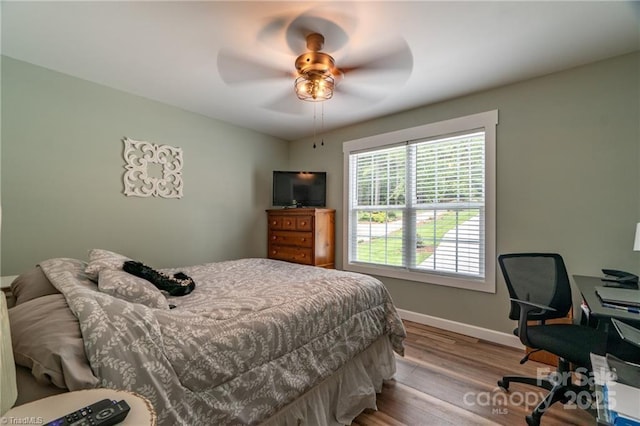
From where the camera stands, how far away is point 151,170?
299cm

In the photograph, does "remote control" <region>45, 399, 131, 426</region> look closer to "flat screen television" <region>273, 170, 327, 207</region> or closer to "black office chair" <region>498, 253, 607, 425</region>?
"black office chair" <region>498, 253, 607, 425</region>

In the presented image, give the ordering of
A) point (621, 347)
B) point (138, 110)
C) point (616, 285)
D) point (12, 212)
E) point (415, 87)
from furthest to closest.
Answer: point (138, 110) < point (415, 87) < point (12, 212) < point (616, 285) < point (621, 347)

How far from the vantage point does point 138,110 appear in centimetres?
290

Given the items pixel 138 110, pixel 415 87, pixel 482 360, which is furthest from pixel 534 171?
pixel 138 110

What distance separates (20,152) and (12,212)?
50 cm

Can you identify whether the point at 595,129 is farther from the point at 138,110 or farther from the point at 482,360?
the point at 138,110

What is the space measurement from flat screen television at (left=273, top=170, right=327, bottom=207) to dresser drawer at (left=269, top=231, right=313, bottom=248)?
0.44 meters

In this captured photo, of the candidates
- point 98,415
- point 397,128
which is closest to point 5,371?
point 98,415

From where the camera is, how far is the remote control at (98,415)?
23.8 inches

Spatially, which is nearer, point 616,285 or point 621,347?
point 621,347

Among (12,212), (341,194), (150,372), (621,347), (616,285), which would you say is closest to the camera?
(150,372)

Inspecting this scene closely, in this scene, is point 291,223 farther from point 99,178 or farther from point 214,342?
point 214,342

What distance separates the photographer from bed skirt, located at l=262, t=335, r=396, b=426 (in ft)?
4.48

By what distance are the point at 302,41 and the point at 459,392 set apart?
2.75 meters
